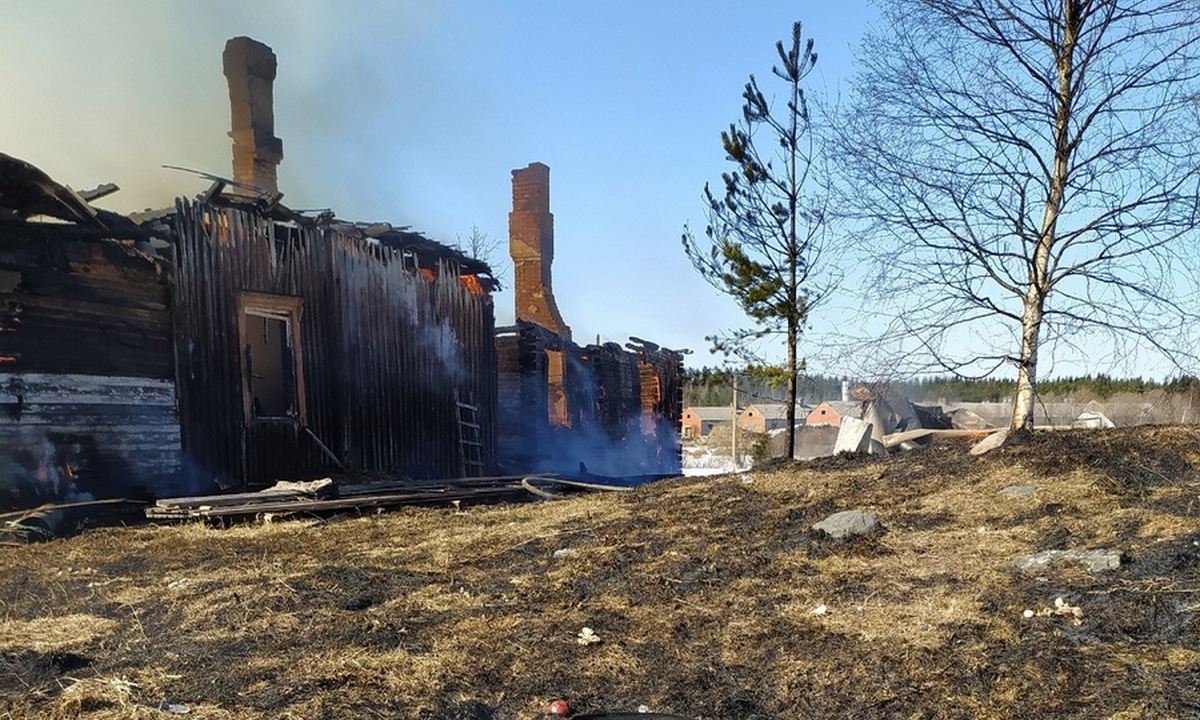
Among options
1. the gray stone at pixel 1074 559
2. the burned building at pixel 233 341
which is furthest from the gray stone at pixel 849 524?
the burned building at pixel 233 341

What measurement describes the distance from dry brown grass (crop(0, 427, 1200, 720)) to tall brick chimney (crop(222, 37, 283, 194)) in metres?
10.8

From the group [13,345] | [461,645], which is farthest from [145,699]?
[13,345]

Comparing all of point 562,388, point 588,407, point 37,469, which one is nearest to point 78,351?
point 37,469

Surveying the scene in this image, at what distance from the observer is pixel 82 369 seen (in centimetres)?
889

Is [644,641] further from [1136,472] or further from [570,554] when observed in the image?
[1136,472]

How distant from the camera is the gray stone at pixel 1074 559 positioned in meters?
4.46

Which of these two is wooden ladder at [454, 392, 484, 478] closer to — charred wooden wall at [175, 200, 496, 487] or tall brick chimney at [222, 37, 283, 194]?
charred wooden wall at [175, 200, 496, 487]

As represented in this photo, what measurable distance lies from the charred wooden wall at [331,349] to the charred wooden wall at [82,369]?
13.0 inches

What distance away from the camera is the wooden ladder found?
13922 mm

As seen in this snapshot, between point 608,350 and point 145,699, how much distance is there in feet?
62.1

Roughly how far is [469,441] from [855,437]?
717 cm

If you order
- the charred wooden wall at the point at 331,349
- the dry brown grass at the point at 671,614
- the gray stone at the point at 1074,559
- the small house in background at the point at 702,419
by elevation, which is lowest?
the small house in background at the point at 702,419

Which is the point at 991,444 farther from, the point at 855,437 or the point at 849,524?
the point at 855,437

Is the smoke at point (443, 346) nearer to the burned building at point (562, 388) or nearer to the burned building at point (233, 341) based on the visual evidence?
the burned building at point (233, 341)
